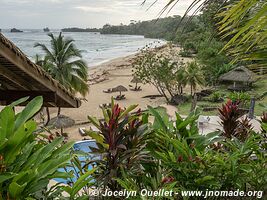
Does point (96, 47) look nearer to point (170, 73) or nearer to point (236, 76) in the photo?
point (170, 73)

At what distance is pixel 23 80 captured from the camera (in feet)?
13.7

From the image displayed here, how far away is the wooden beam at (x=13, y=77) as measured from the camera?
3.78 meters

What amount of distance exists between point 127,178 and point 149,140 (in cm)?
49

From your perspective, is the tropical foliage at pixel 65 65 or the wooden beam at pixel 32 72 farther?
the tropical foliage at pixel 65 65

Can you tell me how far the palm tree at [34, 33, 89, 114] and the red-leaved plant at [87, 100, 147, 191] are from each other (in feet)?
51.7

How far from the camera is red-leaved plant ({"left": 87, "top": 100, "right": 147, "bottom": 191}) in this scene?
2342 millimetres

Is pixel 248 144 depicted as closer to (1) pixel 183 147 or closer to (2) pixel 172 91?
(1) pixel 183 147

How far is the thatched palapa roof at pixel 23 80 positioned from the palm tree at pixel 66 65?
13225mm

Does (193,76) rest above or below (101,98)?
above

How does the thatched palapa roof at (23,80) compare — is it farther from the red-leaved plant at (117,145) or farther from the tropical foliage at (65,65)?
the tropical foliage at (65,65)

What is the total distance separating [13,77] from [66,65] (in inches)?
585

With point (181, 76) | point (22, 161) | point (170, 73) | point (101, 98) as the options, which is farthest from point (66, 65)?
point (22, 161)

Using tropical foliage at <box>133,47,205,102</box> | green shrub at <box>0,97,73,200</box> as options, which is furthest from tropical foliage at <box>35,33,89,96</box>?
green shrub at <box>0,97,73,200</box>

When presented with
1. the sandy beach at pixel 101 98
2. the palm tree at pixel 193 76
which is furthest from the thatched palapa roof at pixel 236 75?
the sandy beach at pixel 101 98
